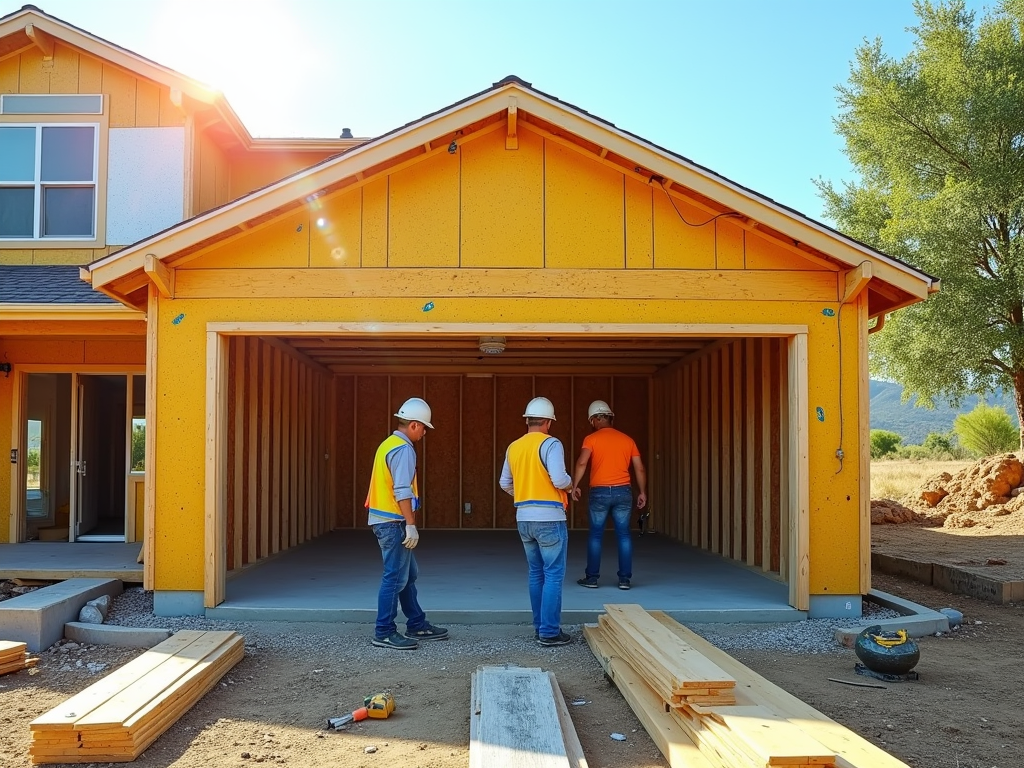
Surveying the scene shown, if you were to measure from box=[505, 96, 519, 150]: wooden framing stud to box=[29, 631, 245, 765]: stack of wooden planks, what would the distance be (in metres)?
4.95

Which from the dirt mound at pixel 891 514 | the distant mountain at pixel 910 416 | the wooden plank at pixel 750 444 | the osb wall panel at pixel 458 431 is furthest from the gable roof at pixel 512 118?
the distant mountain at pixel 910 416

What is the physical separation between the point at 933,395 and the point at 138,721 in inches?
709

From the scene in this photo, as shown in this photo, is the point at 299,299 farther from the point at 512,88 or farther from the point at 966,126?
the point at 966,126

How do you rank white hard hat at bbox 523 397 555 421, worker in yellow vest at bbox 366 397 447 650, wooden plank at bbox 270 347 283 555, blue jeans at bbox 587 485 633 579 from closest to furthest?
1. worker in yellow vest at bbox 366 397 447 650
2. white hard hat at bbox 523 397 555 421
3. blue jeans at bbox 587 485 633 579
4. wooden plank at bbox 270 347 283 555

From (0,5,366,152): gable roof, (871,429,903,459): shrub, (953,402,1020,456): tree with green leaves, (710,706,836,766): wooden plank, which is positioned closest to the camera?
(710,706,836,766): wooden plank

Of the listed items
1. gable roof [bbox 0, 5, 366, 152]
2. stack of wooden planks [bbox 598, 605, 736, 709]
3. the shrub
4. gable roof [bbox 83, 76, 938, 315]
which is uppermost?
gable roof [bbox 0, 5, 366, 152]

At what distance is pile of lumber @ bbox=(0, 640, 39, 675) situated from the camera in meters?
6.29

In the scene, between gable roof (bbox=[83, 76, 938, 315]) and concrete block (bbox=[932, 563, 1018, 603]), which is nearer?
gable roof (bbox=[83, 76, 938, 315])

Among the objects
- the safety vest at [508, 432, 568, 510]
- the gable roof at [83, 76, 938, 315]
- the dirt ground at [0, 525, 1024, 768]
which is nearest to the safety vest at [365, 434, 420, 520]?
the safety vest at [508, 432, 568, 510]

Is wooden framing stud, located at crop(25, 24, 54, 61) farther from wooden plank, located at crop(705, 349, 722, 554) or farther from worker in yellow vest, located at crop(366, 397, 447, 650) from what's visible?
wooden plank, located at crop(705, 349, 722, 554)

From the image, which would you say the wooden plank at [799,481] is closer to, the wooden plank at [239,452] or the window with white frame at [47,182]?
the wooden plank at [239,452]

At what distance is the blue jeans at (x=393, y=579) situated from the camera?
261 inches

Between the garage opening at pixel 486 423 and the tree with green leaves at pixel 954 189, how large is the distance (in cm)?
692

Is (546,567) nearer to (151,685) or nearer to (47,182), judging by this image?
(151,685)
